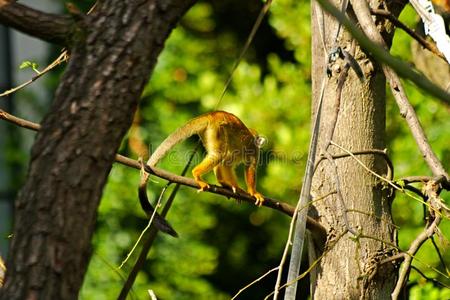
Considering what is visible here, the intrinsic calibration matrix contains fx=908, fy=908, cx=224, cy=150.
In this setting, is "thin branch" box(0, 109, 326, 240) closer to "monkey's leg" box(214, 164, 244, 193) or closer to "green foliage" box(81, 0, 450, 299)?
"monkey's leg" box(214, 164, 244, 193)

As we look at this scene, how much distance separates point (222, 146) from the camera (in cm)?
367

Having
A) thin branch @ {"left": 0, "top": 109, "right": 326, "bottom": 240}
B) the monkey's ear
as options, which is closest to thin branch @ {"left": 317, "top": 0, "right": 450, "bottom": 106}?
thin branch @ {"left": 0, "top": 109, "right": 326, "bottom": 240}

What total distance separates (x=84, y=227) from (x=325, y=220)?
124 cm

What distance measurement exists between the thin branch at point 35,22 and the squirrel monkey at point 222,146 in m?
1.52

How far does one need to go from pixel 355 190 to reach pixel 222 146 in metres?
0.89

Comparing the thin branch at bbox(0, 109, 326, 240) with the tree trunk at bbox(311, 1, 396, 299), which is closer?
the thin branch at bbox(0, 109, 326, 240)

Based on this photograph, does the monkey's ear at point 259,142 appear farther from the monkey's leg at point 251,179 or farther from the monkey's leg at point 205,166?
the monkey's leg at point 205,166

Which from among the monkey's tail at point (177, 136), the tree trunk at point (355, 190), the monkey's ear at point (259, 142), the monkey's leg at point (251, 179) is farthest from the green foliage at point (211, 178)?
the tree trunk at point (355, 190)

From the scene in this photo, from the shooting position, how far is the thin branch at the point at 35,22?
1.90 meters

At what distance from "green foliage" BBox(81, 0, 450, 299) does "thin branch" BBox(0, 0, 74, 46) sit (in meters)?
3.10

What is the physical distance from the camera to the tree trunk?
9.38ft

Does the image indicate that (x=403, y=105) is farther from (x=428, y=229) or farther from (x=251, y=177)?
(x=251, y=177)

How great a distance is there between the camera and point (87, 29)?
1.90 metres

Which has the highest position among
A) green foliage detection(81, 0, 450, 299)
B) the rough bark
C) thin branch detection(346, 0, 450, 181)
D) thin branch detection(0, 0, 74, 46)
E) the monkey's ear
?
green foliage detection(81, 0, 450, 299)
